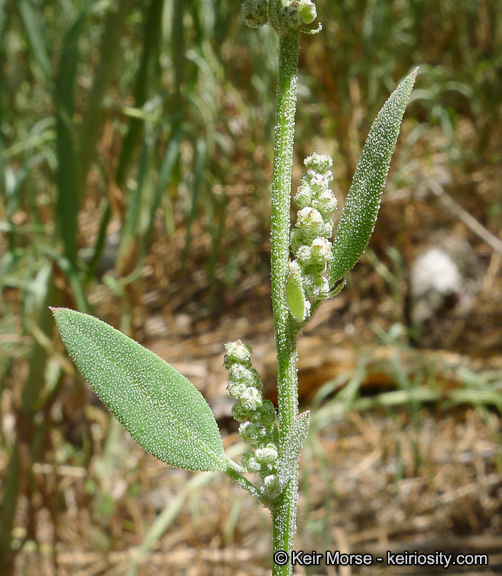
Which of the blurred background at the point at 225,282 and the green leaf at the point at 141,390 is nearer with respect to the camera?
the green leaf at the point at 141,390

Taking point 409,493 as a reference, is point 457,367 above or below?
above

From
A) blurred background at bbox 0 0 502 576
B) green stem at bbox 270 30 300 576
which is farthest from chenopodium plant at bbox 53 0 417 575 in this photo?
blurred background at bbox 0 0 502 576

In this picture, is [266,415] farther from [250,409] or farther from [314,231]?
[314,231]

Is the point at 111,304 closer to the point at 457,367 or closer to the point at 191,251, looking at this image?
the point at 191,251

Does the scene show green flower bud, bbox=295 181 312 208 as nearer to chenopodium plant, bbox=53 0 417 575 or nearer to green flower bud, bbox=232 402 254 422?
chenopodium plant, bbox=53 0 417 575

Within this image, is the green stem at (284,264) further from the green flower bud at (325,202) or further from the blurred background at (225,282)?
the blurred background at (225,282)

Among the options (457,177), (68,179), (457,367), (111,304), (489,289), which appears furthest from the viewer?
(457,177)

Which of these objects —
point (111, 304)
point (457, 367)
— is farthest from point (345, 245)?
point (111, 304)

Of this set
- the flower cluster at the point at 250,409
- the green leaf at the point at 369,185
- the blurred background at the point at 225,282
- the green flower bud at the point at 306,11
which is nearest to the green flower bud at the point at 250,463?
the flower cluster at the point at 250,409
